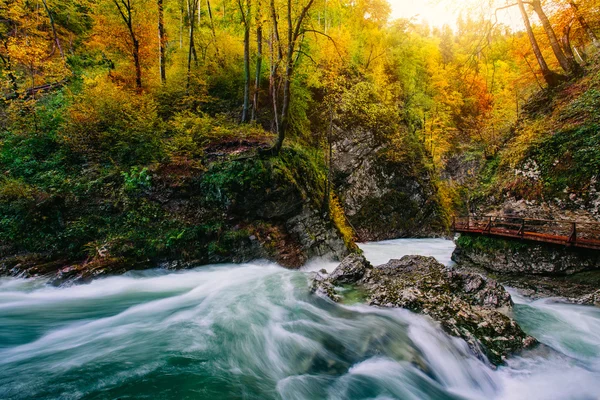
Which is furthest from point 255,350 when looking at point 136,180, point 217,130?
point 217,130

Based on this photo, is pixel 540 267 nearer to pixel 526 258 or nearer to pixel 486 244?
pixel 526 258

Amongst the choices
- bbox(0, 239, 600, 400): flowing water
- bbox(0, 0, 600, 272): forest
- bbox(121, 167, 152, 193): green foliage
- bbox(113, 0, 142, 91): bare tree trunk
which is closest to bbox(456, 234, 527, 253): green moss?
bbox(0, 0, 600, 272): forest

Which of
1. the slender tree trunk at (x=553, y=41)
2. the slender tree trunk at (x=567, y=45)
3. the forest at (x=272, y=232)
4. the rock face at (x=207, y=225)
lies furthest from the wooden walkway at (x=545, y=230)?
the slender tree trunk at (x=567, y=45)

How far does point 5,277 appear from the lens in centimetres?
692

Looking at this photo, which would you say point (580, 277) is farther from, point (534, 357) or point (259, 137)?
point (259, 137)

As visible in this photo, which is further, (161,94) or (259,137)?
(161,94)

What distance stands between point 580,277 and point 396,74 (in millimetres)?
19550

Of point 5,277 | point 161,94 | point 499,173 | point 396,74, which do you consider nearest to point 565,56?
point 499,173

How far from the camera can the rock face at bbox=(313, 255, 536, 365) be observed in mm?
4441

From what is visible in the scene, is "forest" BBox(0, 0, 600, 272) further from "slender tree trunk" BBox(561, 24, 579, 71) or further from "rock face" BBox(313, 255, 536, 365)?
"rock face" BBox(313, 255, 536, 365)

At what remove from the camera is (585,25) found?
41.7 ft

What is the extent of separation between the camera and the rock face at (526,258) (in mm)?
7922

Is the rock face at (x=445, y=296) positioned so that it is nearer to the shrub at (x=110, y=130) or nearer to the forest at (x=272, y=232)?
the forest at (x=272, y=232)

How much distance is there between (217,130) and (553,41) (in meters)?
15.5
